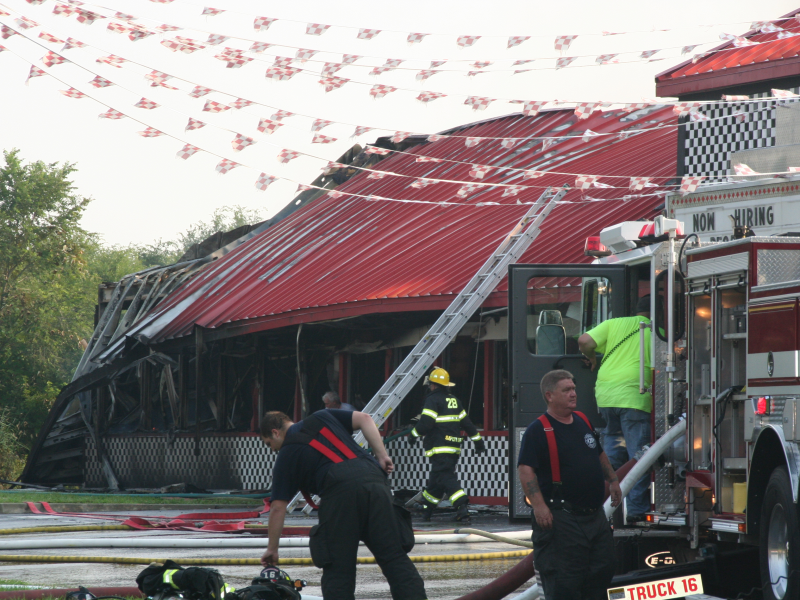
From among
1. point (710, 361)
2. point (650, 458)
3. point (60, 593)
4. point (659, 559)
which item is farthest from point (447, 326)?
point (60, 593)

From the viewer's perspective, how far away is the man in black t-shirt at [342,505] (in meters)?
5.99

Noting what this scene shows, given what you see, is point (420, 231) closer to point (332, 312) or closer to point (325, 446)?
point (332, 312)

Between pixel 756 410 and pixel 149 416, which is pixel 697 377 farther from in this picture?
pixel 149 416

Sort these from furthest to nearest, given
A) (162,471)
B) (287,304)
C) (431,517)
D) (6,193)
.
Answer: (6,193) < (162,471) < (287,304) < (431,517)

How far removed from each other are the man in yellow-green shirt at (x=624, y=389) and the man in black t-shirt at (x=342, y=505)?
257 centimetres

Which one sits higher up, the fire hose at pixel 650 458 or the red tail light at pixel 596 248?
the red tail light at pixel 596 248

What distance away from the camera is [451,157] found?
23.2 metres

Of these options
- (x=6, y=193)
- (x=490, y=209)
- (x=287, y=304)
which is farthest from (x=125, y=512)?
(x=6, y=193)

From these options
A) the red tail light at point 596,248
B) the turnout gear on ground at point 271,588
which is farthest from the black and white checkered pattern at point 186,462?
the turnout gear on ground at point 271,588

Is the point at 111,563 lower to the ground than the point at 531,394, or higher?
lower

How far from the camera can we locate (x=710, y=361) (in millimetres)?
7137

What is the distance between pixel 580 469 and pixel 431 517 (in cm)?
826

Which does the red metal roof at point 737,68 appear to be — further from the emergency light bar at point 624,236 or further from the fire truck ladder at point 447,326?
the emergency light bar at point 624,236

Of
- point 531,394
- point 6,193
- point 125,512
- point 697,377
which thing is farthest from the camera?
point 6,193
